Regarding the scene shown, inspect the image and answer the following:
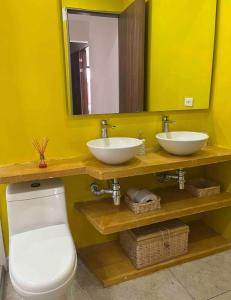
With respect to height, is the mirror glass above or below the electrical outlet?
above

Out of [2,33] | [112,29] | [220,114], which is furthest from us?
[220,114]

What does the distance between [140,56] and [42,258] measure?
1646 millimetres

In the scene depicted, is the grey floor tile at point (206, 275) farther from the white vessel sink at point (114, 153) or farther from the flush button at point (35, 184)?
the flush button at point (35, 184)

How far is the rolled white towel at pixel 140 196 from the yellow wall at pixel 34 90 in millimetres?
429

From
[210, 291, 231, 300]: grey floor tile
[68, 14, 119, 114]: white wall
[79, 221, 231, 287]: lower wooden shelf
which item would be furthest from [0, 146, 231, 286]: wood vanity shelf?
[68, 14, 119, 114]: white wall

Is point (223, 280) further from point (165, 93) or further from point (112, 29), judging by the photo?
point (112, 29)

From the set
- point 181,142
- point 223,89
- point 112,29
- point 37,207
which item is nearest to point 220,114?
point 223,89

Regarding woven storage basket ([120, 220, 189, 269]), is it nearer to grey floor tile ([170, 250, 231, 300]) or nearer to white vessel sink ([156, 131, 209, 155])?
grey floor tile ([170, 250, 231, 300])

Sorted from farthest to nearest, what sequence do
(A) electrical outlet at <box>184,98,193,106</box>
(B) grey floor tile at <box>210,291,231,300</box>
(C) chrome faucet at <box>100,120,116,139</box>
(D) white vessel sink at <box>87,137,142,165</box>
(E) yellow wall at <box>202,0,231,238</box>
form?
1. (A) electrical outlet at <box>184,98,193,106</box>
2. (E) yellow wall at <box>202,0,231,238</box>
3. (C) chrome faucet at <box>100,120,116,139</box>
4. (B) grey floor tile at <box>210,291,231,300</box>
5. (D) white vessel sink at <box>87,137,142,165</box>

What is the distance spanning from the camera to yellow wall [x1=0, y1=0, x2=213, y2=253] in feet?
5.26

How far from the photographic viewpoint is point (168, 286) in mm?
1761

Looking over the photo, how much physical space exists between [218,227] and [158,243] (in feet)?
2.52

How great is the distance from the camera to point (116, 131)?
1.99m

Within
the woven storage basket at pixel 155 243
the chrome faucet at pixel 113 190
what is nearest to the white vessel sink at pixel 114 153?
the chrome faucet at pixel 113 190
